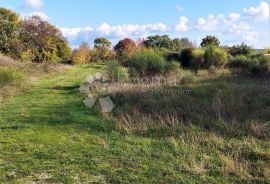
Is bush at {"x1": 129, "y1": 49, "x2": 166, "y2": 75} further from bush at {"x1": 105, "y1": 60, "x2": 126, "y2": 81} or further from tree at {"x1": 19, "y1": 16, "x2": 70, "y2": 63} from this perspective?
tree at {"x1": 19, "y1": 16, "x2": 70, "y2": 63}

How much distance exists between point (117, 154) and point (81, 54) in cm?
3667

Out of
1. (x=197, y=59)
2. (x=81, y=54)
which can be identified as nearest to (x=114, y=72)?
(x=197, y=59)

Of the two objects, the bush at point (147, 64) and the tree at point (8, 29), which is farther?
the tree at point (8, 29)

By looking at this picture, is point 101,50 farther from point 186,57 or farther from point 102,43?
point 186,57

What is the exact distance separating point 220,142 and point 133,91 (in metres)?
5.73

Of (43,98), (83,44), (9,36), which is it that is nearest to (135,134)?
(43,98)

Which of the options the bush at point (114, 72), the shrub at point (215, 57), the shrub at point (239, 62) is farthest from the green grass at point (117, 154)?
the shrub at point (239, 62)

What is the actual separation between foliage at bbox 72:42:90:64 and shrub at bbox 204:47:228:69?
2071cm

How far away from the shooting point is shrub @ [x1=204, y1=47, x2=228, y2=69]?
22.5 meters

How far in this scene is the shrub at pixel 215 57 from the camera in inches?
886

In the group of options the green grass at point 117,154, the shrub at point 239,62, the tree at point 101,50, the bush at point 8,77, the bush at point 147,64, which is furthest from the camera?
the tree at point 101,50

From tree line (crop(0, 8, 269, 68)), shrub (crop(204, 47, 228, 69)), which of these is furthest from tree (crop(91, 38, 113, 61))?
shrub (crop(204, 47, 228, 69))

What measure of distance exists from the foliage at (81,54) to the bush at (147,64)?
23.8 meters

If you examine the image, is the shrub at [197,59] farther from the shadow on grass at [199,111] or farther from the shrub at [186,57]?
the shadow on grass at [199,111]
